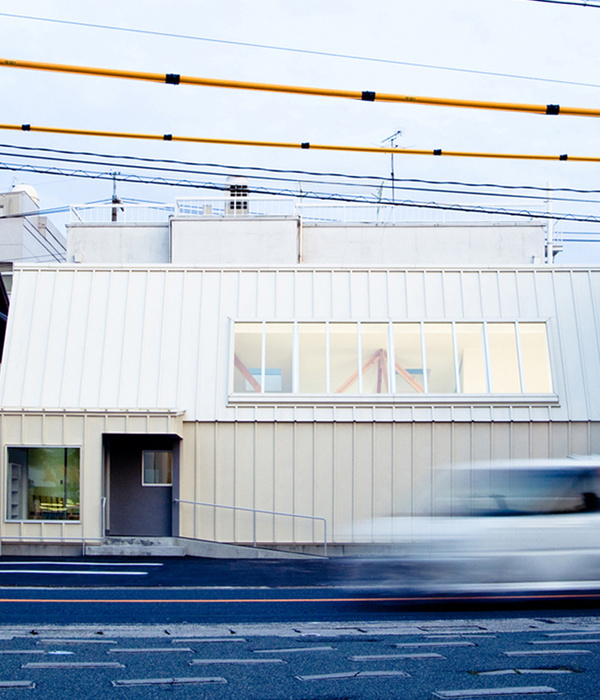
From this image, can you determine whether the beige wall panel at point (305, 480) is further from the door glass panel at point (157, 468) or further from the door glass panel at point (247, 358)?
the door glass panel at point (157, 468)

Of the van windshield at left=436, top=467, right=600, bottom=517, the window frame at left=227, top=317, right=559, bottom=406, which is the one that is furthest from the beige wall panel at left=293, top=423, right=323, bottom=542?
the van windshield at left=436, top=467, right=600, bottom=517

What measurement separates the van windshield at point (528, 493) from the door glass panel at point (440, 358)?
8.97 meters

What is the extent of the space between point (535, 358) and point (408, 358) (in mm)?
3104

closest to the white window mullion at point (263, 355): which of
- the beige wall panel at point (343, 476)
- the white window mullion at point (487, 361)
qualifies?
the beige wall panel at point (343, 476)

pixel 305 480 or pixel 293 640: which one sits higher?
pixel 305 480

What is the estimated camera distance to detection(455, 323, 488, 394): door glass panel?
63.9 feet

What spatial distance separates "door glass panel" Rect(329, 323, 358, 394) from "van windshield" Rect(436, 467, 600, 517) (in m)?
9.01

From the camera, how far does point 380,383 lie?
19.5 m

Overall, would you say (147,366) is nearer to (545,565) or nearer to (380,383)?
(380,383)

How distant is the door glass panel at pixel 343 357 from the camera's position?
19.5 metres

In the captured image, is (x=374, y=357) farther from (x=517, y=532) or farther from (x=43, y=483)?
(x=517, y=532)

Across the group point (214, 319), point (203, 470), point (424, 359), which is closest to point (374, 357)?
point (424, 359)

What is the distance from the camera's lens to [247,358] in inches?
776

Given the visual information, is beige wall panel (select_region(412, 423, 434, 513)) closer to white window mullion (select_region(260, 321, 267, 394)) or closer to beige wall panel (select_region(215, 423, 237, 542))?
white window mullion (select_region(260, 321, 267, 394))
